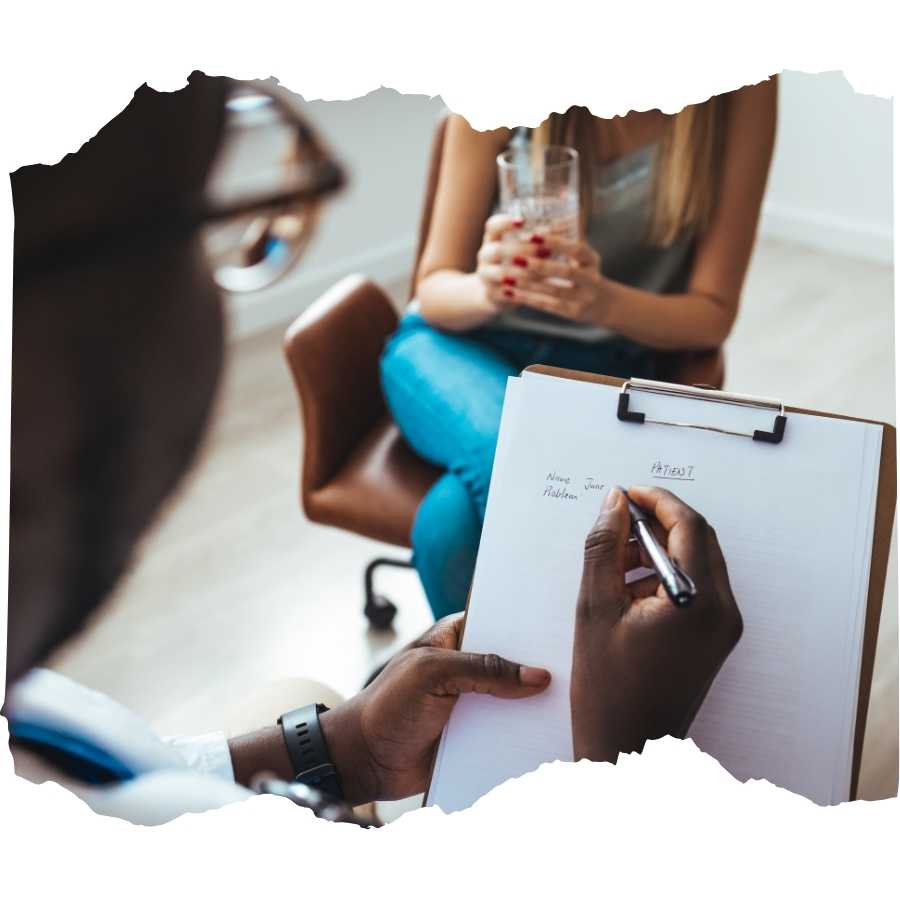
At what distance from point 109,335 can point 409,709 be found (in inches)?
16.9

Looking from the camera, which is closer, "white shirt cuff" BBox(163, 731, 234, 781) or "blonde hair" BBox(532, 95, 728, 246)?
"white shirt cuff" BBox(163, 731, 234, 781)

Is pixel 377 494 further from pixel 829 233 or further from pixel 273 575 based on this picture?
pixel 829 233

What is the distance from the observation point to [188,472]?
32 cm

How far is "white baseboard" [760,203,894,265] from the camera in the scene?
8.28 feet

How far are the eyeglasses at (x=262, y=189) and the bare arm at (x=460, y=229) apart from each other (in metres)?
0.81

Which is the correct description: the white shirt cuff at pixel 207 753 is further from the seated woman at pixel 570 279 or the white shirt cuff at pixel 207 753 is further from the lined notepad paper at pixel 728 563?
the seated woman at pixel 570 279

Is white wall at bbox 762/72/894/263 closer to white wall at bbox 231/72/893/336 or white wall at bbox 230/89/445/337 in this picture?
white wall at bbox 231/72/893/336

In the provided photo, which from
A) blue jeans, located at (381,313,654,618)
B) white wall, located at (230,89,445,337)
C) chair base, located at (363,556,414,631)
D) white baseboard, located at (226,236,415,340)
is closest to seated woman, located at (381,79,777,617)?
blue jeans, located at (381,313,654,618)

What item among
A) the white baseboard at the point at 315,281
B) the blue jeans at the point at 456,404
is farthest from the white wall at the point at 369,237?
the blue jeans at the point at 456,404

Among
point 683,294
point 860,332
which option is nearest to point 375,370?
point 683,294

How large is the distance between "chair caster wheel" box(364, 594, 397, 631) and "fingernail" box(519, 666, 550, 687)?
3.02ft

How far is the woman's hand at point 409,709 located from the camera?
611 mm

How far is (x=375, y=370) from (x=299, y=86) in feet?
2.22

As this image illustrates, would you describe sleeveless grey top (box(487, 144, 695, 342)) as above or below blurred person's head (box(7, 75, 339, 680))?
above
